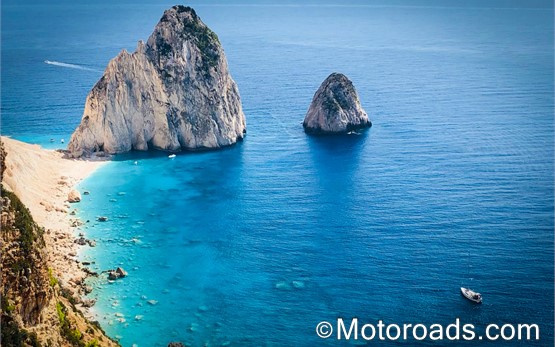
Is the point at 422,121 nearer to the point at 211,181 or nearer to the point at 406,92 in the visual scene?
the point at 406,92

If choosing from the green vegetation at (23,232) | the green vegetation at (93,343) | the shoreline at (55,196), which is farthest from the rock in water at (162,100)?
the green vegetation at (23,232)

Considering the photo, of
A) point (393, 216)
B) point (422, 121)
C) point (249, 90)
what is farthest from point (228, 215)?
point (249, 90)

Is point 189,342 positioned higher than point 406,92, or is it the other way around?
point 406,92

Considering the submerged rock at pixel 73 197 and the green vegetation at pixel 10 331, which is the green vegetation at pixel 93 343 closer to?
the green vegetation at pixel 10 331

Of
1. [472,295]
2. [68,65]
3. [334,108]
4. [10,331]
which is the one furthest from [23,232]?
[68,65]

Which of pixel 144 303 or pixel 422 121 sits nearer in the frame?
pixel 144 303

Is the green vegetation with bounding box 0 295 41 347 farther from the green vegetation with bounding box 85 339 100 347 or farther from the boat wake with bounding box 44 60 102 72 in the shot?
the boat wake with bounding box 44 60 102 72
